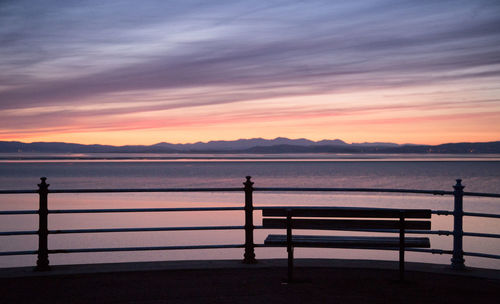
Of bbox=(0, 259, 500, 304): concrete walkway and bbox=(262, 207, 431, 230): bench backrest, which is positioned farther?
bbox=(262, 207, 431, 230): bench backrest

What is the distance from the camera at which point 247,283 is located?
613 cm

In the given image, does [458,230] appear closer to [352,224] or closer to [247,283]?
[352,224]

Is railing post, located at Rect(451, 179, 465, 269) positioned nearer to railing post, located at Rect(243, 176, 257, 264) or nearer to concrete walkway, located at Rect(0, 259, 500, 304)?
concrete walkway, located at Rect(0, 259, 500, 304)

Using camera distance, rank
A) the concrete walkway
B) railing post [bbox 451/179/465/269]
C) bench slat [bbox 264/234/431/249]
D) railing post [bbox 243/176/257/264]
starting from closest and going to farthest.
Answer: the concrete walkway
bench slat [bbox 264/234/431/249]
railing post [bbox 451/179/465/269]
railing post [bbox 243/176/257/264]

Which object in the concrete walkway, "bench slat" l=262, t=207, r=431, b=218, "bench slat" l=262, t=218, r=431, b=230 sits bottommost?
the concrete walkway

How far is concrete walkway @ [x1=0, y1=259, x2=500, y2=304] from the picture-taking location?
553cm

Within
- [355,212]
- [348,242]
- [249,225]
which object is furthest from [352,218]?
[249,225]

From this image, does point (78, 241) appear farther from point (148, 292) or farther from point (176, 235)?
point (148, 292)

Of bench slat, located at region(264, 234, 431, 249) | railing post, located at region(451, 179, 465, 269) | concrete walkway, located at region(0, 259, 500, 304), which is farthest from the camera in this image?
railing post, located at region(451, 179, 465, 269)

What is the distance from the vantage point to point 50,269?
6953mm

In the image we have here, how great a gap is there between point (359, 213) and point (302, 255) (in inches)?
297

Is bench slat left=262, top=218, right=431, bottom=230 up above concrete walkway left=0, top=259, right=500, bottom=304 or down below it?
above

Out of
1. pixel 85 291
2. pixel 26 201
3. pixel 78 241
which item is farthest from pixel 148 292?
pixel 26 201

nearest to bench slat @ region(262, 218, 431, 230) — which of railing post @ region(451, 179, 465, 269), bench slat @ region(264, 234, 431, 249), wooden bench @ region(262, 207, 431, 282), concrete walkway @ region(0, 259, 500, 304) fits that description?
wooden bench @ region(262, 207, 431, 282)
